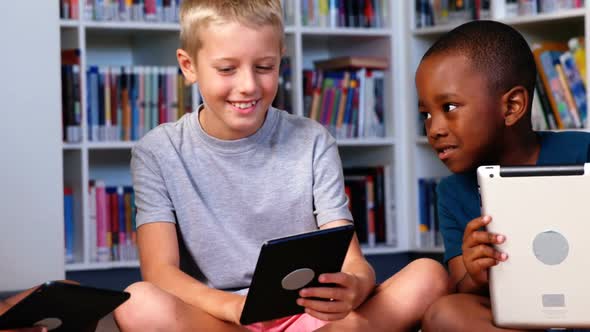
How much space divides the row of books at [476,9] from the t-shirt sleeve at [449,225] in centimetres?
152

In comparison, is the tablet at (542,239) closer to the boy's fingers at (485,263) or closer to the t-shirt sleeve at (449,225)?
the boy's fingers at (485,263)

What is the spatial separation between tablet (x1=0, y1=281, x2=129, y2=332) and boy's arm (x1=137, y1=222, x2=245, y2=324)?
211mm

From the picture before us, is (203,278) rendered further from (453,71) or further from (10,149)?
(10,149)

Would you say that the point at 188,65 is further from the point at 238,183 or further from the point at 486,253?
the point at 486,253

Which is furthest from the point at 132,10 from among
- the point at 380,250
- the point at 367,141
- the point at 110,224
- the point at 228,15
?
the point at 228,15

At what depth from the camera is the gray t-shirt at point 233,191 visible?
67.1 inches

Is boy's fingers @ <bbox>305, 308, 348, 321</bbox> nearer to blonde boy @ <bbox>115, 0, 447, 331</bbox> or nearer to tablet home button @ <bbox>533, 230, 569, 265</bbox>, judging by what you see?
blonde boy @ <bbox>115, 0, 447, 331</bbox>

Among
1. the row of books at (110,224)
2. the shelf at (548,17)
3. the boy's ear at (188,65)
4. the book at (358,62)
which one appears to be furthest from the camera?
the book at (358,62)

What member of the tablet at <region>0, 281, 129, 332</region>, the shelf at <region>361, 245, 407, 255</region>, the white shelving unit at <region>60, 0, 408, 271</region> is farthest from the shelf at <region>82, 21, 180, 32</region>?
the tablet at <region>0, 281, 129, 332</region>

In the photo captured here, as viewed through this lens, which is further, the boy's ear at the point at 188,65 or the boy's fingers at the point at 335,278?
the boy's ear at the point at 188,65

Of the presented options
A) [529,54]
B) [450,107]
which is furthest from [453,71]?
[529,54]

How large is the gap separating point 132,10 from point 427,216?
127 cm

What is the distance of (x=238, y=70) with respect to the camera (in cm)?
166

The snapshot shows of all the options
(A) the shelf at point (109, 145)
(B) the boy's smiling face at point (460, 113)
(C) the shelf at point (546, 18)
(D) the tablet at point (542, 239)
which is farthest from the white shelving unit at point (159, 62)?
(D) the tablet at point (542, 239)
